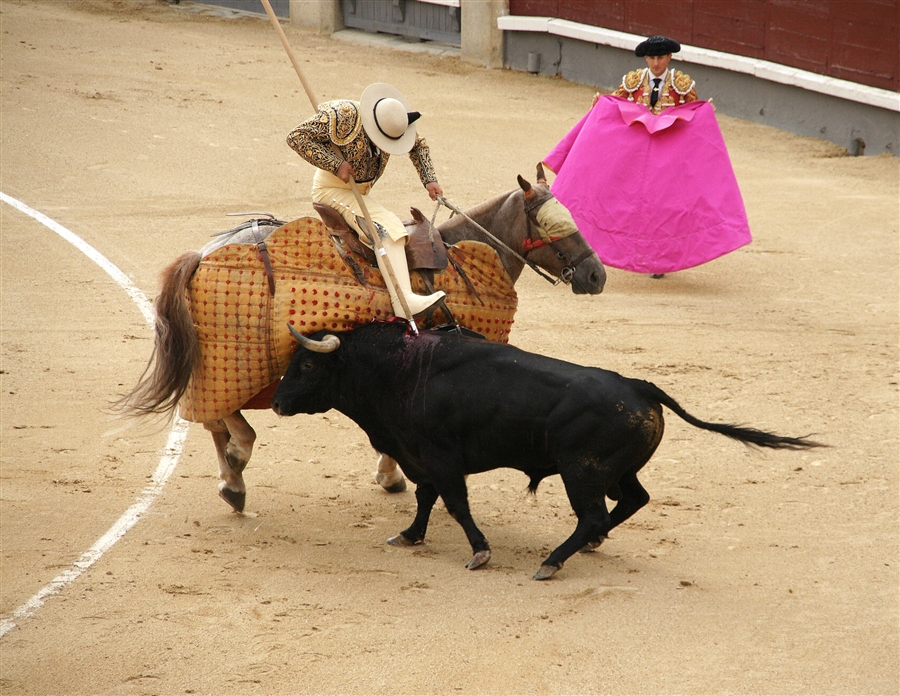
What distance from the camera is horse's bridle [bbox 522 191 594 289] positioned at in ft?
16.9

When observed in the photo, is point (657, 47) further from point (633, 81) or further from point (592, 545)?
point (592, 545)

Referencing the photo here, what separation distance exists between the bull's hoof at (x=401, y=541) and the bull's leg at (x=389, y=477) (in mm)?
629

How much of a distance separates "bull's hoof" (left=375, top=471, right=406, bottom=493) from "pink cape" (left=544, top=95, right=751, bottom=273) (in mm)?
3465

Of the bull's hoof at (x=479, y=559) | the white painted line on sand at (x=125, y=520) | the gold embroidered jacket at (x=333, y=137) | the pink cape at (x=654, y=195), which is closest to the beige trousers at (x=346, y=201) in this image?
the gold embroidered jacket at (x=333, y=137)

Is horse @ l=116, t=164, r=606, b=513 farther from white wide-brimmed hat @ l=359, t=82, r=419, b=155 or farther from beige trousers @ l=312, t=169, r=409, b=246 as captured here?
white wide-brimmed hat @ l=359, t=82, r=419, b=155

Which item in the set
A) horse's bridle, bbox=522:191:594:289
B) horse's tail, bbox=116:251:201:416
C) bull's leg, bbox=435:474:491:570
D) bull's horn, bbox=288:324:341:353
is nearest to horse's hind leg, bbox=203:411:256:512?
horse's tail, bbox=116:251:201:416

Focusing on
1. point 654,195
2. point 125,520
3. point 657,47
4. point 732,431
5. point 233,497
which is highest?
point 657,47

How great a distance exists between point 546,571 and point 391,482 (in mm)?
1226

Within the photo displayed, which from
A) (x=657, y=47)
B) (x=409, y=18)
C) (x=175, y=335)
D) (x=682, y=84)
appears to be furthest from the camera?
(x=409, y=18)

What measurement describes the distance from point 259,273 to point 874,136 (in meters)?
9.30

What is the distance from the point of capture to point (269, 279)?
4797 millimetres

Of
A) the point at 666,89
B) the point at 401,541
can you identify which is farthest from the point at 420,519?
the point at 666,89

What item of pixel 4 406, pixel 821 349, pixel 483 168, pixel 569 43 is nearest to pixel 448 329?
pixel 4 406

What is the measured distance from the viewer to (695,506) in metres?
5.21
